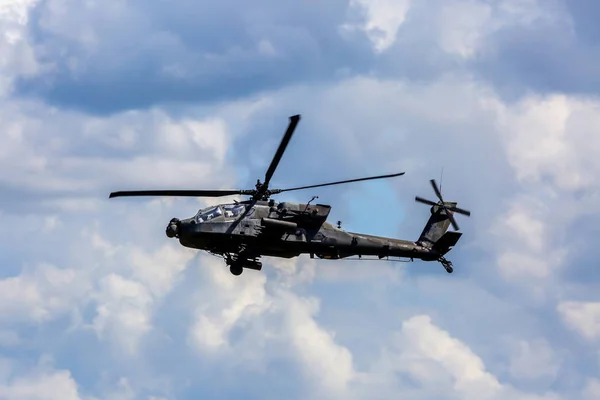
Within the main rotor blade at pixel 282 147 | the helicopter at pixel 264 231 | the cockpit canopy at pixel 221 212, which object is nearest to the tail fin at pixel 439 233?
the helicopter at pixel 264 231

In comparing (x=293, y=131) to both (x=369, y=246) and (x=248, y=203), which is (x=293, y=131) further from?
(x=369, y=246)

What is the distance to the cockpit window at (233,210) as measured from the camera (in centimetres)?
6800

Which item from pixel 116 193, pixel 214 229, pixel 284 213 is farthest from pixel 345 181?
pixel 116 193

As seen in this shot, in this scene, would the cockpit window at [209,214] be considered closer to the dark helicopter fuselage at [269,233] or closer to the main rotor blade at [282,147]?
the dark helicopter fuselage at [269,233]

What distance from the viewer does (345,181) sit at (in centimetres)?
6712

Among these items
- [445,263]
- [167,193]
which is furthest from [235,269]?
[445,263]

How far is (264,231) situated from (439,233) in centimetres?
1721

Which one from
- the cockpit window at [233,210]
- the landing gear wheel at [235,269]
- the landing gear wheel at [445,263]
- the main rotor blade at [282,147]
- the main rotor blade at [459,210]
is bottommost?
the landing gear wheel at [235,269]

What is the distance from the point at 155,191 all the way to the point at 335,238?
1369 cm

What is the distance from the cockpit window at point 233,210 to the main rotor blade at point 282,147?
9.34 feet

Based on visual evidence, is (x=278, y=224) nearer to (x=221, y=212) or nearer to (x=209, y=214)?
(x=221, y=212)

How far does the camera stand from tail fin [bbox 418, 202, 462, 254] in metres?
76.4

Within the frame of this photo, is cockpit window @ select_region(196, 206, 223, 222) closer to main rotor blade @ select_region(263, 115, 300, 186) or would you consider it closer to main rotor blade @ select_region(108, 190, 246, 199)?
main rotor blade @ select_region(108, 190, 246, 199)

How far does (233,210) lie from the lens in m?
68.3
